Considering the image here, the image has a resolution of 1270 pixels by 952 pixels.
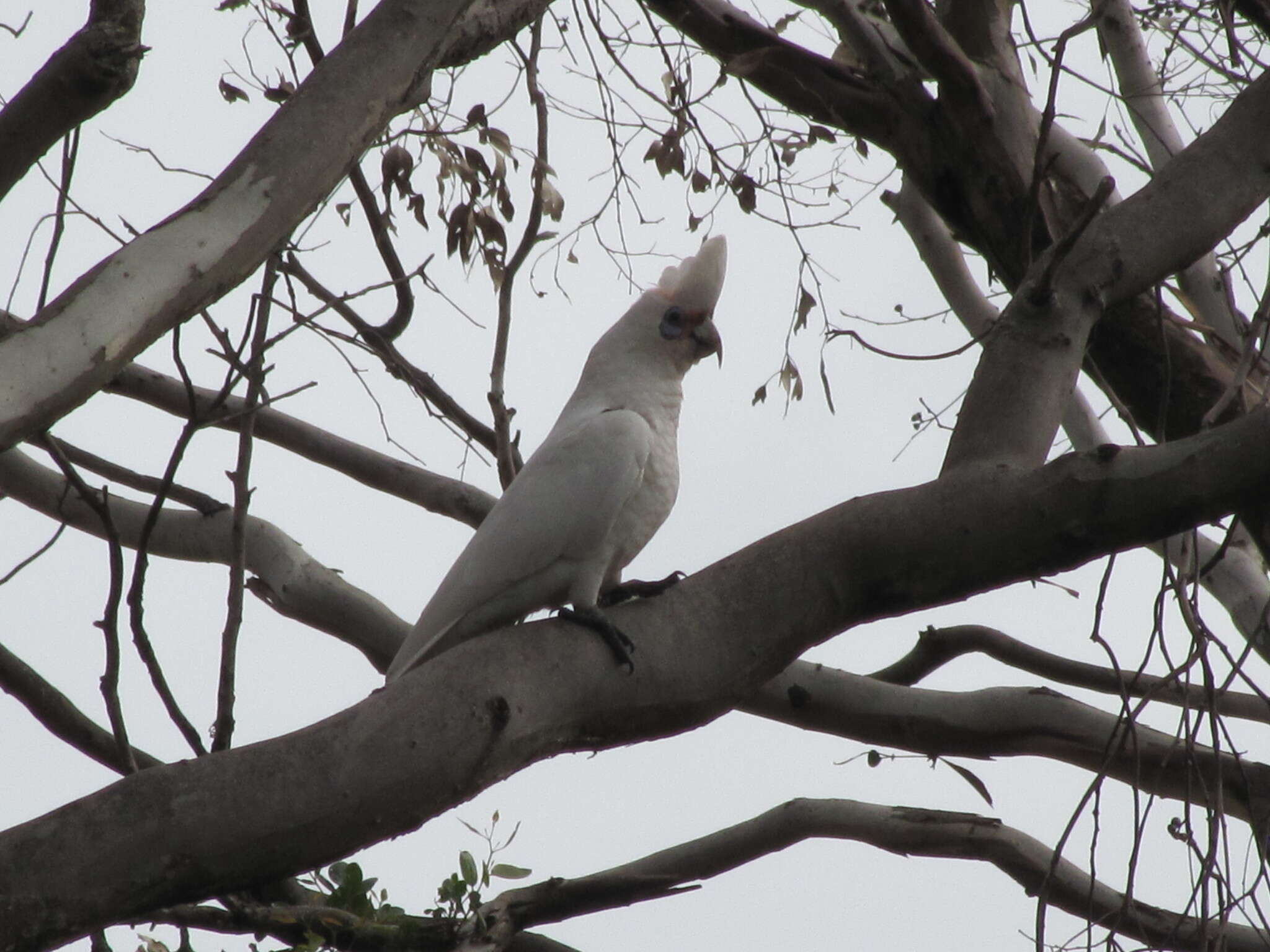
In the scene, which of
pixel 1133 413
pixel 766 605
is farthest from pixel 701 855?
pixel 1133 413

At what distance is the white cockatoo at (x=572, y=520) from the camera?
7.92ft

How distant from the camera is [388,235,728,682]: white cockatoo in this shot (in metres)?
2.41

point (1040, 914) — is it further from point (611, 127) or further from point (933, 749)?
point (611, 127)

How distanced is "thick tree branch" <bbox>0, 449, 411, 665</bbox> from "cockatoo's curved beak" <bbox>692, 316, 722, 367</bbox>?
3.35 feet

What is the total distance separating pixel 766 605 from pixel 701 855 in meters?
1.12

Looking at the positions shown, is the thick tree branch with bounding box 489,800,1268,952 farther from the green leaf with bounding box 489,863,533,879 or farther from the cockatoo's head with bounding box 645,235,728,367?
the cockatoo's head with bounding box 645,235,728,367

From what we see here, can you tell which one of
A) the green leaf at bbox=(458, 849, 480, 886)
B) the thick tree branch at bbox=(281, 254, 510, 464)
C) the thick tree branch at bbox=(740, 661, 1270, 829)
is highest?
the thick tree branch at bbox=(281, 254, 510, 464)

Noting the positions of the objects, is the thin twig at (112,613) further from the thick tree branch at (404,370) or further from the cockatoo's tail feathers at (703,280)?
the cockatoo's tail feathers at (703,280)

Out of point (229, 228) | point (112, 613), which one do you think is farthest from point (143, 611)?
point (229, 228)

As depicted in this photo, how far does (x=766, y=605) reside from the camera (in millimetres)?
1725

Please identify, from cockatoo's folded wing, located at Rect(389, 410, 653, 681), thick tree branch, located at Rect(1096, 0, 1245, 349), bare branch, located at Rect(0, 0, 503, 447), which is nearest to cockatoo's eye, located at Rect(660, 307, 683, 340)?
cockatoo's folded wing, located at Rect(389, 410, 653, 681)

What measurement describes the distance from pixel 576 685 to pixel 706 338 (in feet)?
5.21

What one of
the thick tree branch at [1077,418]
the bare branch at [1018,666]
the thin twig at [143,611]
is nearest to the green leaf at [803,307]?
A: the thick tree branch at [1077,418]

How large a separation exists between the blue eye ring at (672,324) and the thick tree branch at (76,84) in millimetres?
1612
